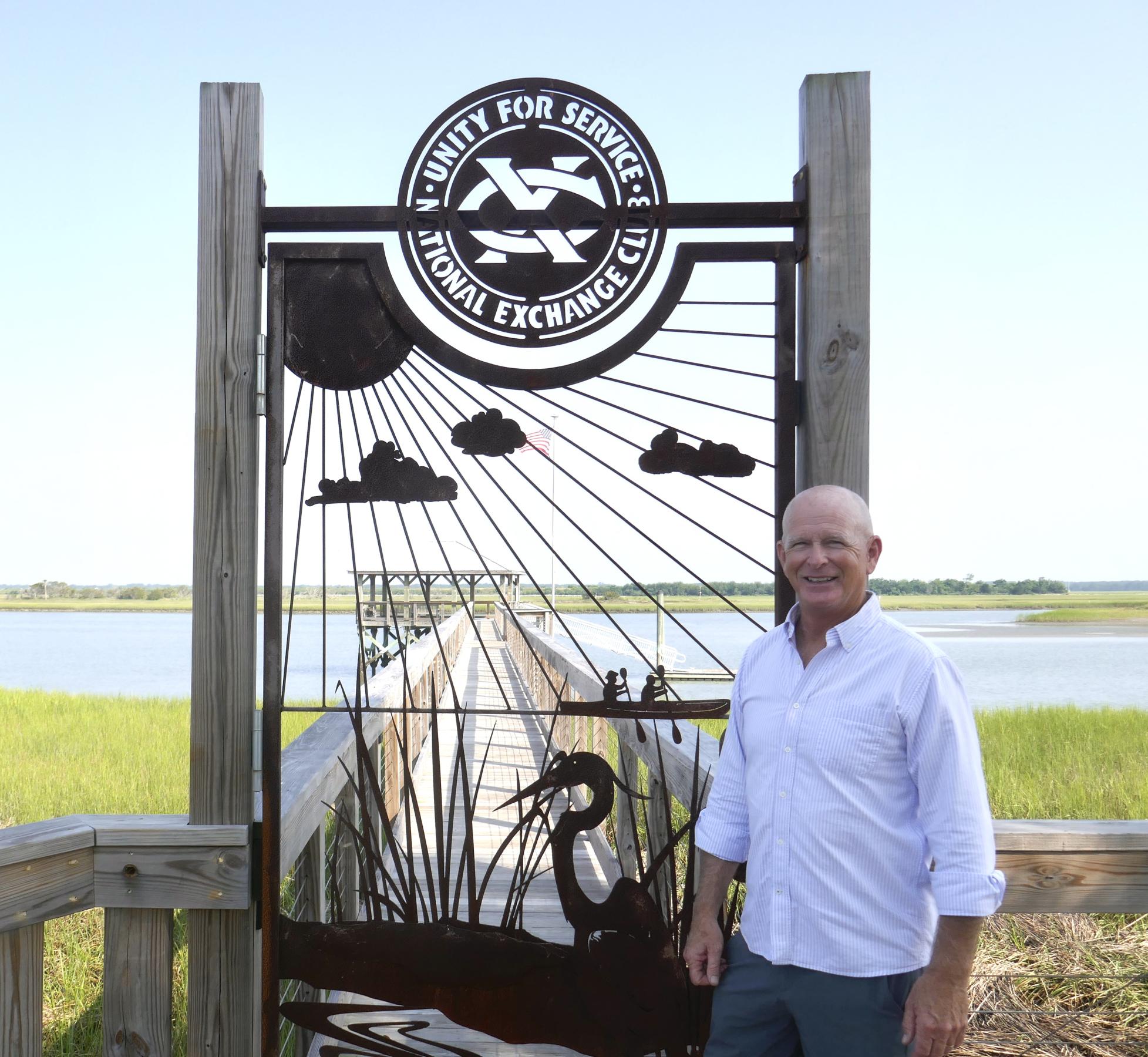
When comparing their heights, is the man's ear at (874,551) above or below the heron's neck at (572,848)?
above

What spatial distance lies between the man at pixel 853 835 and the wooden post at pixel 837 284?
1.35ft

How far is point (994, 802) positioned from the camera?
19.6 ft

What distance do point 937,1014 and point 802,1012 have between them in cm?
21

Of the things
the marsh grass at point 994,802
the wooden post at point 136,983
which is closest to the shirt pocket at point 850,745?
the marsh grass at point 994,802

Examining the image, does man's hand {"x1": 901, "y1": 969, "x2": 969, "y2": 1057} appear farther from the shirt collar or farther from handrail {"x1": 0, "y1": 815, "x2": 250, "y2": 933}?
handrail {"x1": 0, "y1": 815, "x2": 250, "y2": 933}

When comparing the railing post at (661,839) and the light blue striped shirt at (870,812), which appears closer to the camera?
the light blue striped shirt at (870,812)

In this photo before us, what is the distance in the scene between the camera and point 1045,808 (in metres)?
5.81

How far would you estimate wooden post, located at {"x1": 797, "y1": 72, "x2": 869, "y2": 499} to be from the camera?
1.97 meters

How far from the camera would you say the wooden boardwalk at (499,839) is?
2.52 metres

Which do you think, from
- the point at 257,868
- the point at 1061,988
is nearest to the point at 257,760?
the point at 257,868

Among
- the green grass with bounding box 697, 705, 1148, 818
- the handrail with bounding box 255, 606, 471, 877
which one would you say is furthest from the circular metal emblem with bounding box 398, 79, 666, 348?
the green grass with bounding box 697, 705, 1148, 818

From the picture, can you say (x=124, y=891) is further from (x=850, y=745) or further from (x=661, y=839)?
(x=850, y=745)

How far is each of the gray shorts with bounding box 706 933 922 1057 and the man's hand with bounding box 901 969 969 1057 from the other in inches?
1.4

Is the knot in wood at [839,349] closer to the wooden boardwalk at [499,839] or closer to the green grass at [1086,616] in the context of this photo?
the wooden boardwalk at [499,839]
